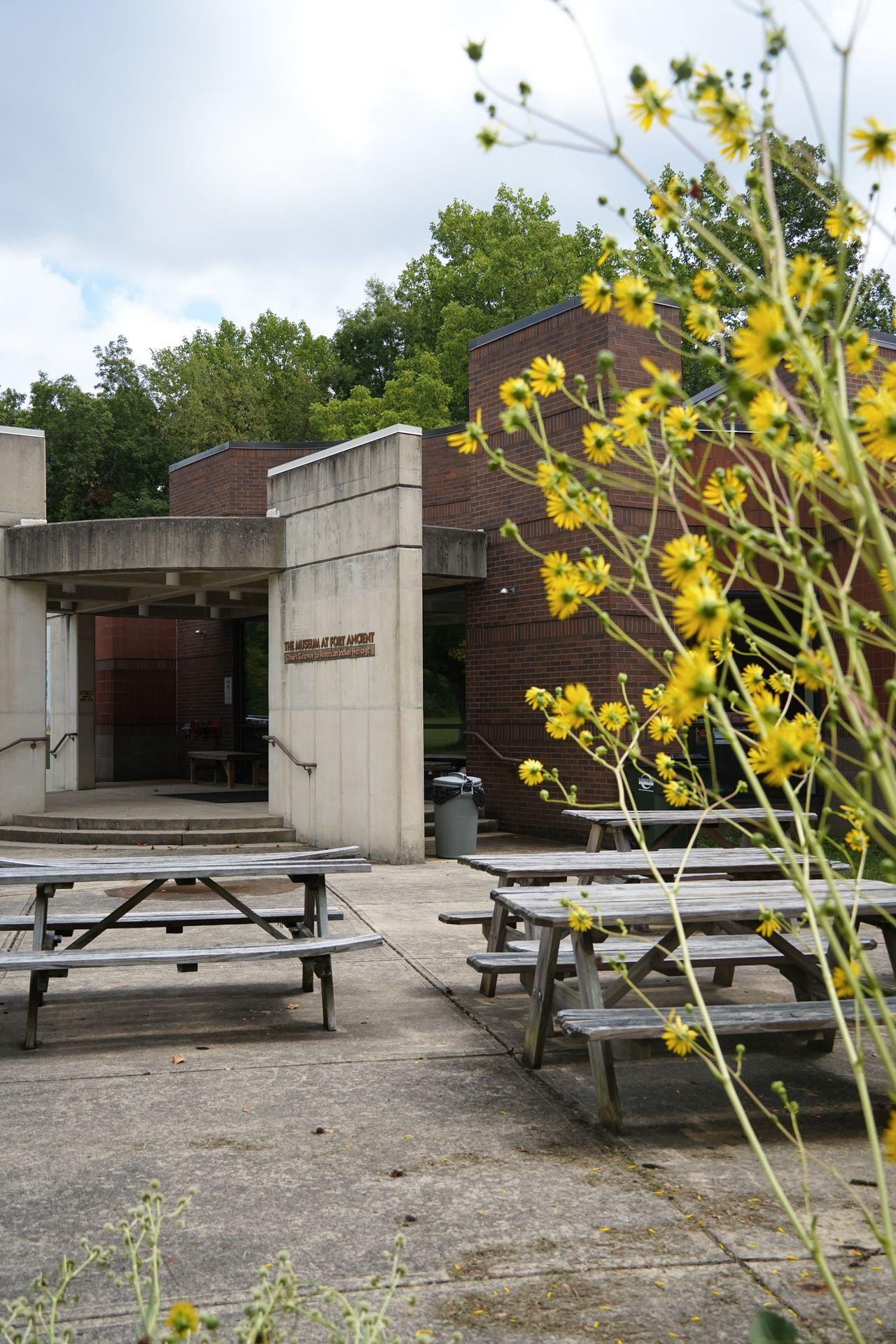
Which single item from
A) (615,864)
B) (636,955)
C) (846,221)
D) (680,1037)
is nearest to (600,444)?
(846,221)

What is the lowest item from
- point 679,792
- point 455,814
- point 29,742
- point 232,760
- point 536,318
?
point 455,814

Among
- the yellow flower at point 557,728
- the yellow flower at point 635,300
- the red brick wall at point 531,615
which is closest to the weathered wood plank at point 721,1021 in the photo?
the yellow flower at point 557,728

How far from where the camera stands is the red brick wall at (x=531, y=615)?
48.4ft

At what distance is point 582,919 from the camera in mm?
2834

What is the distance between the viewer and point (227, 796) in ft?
65.6

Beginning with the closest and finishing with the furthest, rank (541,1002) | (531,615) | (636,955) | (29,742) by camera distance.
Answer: (541,1002) → (636,955) → (531,615) → (29,742)

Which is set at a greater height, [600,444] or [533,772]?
[600,444]

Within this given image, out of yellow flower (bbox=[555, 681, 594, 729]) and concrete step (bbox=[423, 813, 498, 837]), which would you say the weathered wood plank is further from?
concrete step (bbox=[423, 813, 498, 837])

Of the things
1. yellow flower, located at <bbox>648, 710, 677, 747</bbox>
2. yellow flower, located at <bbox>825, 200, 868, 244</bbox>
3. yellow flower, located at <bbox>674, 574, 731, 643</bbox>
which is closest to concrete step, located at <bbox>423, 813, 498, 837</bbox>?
yellow flower, located at <bbox>648, 710, 677, 747</bbox>

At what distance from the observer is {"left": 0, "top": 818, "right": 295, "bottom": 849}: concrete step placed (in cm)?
1477

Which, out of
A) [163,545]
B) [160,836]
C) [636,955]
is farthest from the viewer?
[163,545]

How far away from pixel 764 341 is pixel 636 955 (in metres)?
4.74

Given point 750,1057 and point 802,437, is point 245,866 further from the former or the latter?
point 802,437

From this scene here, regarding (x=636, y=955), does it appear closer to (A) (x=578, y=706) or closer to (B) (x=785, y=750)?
(A) (x=578, y=706)
